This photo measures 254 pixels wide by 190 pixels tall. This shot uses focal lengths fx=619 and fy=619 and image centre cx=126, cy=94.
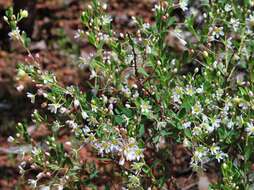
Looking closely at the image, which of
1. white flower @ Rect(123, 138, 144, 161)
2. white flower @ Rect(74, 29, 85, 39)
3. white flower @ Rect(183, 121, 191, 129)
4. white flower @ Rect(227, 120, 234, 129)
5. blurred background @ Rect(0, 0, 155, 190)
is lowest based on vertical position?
blurred background @ Rect(0, 0, 155, 190)

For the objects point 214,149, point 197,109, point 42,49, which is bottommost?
point 42,49

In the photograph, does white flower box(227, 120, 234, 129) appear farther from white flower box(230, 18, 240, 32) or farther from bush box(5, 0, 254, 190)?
white flower box(230, 18, 240, 32)

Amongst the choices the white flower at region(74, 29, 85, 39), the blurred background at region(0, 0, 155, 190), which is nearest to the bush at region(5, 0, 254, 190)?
the white flower at region(74, 29, 85, 39)

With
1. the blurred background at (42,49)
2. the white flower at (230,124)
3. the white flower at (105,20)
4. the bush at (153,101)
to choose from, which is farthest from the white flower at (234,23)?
the blurred background at (42,49)

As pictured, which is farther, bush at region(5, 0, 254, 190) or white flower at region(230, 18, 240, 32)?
white flower at region(230, 18, 240, 32)

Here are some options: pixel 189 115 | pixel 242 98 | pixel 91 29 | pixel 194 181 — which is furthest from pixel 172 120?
pixel 194 181

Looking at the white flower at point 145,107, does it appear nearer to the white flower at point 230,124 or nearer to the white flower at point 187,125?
the white flower at point 187,125

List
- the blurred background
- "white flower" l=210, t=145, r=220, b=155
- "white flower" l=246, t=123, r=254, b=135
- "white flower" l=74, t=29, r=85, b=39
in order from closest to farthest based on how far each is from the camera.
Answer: "white flower" l=246, t=123, r=254, b=135, "white flower" l=210, t=145, r=220, b=155, "white flower" l=74, t=29, r=85, b=39, the blurred background

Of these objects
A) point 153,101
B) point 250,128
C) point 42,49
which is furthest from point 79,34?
point 42,49

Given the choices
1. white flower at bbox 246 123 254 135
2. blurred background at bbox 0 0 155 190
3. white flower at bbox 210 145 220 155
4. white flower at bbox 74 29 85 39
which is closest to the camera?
white flower at bbox 246 123 254 135

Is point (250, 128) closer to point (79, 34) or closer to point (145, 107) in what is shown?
point (145, 107)

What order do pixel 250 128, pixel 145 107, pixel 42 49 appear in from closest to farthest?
pixel 250 128 < pixel 145 107 < pixel 42 49
